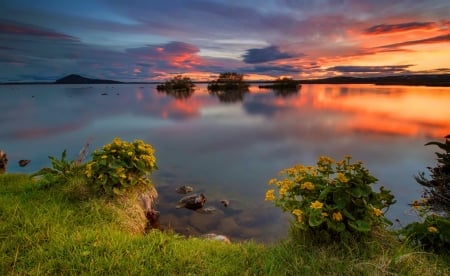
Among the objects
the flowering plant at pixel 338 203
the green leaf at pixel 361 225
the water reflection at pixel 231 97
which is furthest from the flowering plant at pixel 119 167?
the water reflection at pixel 231 97

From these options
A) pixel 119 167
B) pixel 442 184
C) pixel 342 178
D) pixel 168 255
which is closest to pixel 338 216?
pixel 342 178

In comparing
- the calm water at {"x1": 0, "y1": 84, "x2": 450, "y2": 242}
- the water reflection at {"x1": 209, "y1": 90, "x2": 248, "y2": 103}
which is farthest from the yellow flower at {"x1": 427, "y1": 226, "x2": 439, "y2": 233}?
the water reflection at {"x1": 209, "y1": 90, "x2": 248, "y2": 103}

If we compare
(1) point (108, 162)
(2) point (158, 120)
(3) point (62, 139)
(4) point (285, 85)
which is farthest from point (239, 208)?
(4) point (285, 85)

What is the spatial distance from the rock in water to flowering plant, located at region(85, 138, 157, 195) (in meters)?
1.76

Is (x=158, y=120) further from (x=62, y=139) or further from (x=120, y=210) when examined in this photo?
(x=120, y=210)

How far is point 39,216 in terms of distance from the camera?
439cm

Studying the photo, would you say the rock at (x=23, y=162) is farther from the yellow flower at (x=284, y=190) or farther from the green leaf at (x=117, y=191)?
the yellow flower at (x=284, y=190)

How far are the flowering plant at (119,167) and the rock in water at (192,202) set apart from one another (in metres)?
1.76

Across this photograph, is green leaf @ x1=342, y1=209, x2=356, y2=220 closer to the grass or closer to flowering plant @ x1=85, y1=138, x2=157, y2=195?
the grass

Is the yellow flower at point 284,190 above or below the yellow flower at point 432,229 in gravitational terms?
above

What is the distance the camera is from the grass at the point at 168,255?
10.2ft

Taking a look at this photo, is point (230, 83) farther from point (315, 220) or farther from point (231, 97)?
point (315, 220)

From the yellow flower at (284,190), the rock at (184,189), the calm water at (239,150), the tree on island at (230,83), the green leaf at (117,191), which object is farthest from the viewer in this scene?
the tree on island at (230,83)

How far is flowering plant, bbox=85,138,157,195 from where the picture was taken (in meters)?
5.27
